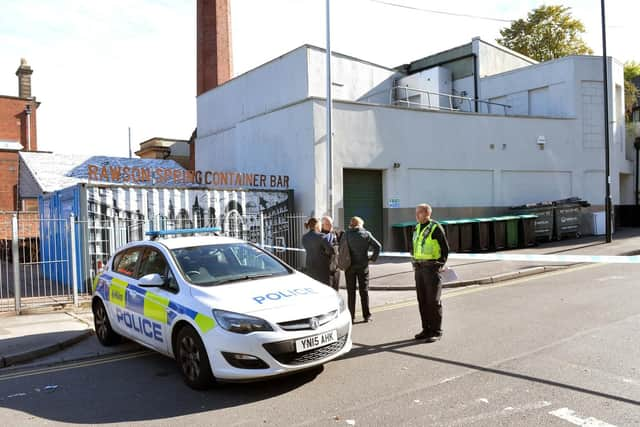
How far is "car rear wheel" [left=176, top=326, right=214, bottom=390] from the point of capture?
190 inches

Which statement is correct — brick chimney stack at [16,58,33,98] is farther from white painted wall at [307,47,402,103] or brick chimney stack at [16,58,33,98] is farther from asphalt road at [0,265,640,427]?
asphalt road at [0,265,640,427]

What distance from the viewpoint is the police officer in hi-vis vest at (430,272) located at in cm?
660

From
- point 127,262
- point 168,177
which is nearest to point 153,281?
point 127,262

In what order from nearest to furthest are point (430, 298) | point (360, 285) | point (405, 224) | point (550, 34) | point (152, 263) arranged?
point (152, 263) → point (430, 298) → point (360, 285) → point (405, 224) → point (550, 34)

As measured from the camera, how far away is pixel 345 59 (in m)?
21.7

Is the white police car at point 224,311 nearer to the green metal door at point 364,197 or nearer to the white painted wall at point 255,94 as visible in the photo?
the green metal door at point 364,197

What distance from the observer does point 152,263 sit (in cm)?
608

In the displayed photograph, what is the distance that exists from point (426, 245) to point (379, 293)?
448 centimetres

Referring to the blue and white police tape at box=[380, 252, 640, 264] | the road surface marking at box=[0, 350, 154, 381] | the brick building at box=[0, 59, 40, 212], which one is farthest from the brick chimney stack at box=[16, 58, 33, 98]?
the road surface marking at box=[0, 350, 154, 381]

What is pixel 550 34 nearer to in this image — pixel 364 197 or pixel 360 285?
pixel 364 197

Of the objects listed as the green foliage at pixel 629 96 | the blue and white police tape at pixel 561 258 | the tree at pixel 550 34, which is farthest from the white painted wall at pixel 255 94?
the tree at pixel 550 34

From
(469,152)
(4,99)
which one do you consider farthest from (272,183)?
(4,99)

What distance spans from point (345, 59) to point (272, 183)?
323 inches

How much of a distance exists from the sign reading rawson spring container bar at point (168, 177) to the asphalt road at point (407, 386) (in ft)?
27.5
